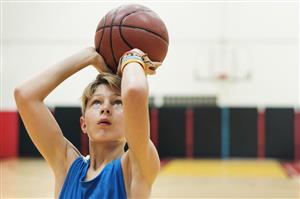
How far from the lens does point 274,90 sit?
11.4 metres

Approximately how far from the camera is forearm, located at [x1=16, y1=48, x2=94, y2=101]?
189 cm

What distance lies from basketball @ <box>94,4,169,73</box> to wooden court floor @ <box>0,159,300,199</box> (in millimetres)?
3502

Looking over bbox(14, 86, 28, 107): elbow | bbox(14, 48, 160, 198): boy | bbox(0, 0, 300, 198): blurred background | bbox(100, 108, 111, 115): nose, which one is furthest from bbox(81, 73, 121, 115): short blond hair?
bbox(0, 0, 300, 198): blurred background

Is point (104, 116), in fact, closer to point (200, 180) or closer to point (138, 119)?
point (138, 119)

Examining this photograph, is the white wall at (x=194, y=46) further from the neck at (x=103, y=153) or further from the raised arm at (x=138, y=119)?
the raised arm at (x=138, y=119)

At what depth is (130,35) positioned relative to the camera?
82.7 inches

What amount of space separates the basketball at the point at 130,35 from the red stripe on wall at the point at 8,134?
820 cm

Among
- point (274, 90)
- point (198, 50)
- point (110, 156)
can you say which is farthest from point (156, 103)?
point (110, 156)

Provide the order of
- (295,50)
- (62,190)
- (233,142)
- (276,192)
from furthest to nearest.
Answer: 1. (295,50)
2. (233,142)
3. (276,192)
4. (62,190)

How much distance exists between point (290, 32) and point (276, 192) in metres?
6.59

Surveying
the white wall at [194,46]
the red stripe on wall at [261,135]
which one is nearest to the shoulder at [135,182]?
the red stripe on wall at [261,135]

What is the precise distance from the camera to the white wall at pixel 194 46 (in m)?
11.4

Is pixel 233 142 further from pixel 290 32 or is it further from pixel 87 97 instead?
pixel 87 97

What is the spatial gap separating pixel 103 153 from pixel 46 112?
0.29m
